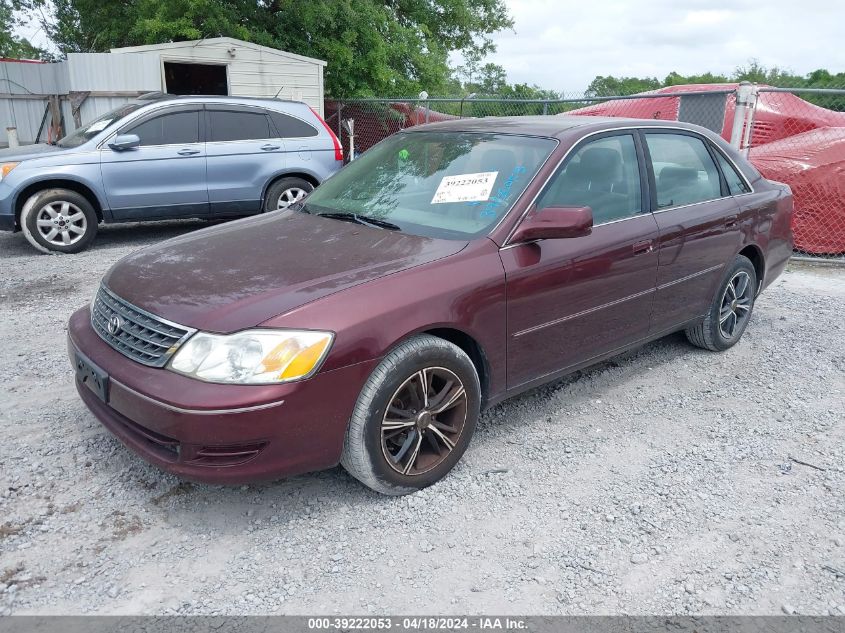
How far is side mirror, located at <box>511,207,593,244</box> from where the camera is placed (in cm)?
333

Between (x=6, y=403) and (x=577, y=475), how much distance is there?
3.22 meters

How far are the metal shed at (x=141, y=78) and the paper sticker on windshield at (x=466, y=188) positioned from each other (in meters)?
10.5

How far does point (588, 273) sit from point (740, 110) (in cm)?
569

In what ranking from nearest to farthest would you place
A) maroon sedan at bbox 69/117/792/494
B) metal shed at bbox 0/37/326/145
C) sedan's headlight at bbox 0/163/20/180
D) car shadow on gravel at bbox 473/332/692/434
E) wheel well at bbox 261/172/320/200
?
maroon sedan at bbox 69/117/792/494, car shadow on gravel at bbox 473/332/692/434, sedan's headlight at bbox 0/163/20/180, wheel well at bbox 261/172/320/200, metal shed at bbox 0/37/326/145

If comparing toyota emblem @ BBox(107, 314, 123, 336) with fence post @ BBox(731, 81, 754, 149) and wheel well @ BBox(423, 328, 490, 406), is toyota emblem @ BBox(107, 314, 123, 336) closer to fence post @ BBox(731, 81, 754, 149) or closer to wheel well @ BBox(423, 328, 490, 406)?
wheel well @ BBox(423, 328, 490, 406)

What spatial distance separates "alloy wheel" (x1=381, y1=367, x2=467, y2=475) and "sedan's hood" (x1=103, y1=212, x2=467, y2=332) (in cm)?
53

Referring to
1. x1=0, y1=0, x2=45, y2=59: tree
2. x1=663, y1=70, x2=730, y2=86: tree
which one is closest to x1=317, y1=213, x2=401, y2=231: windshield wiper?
x1=0, y1=0, x2=45, y2=59: tree

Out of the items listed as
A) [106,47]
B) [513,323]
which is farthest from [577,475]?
[106,47]

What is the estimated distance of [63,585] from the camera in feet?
8.58

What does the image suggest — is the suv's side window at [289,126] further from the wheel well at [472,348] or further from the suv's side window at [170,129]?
the wheel well at [472,348]

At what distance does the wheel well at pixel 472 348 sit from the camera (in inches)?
128

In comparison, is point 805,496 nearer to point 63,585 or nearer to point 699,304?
point 699,304

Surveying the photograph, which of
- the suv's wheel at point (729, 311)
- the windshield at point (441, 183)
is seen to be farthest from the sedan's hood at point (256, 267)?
the suv's wheel at point (729, 311)

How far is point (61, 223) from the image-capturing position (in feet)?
25.3
